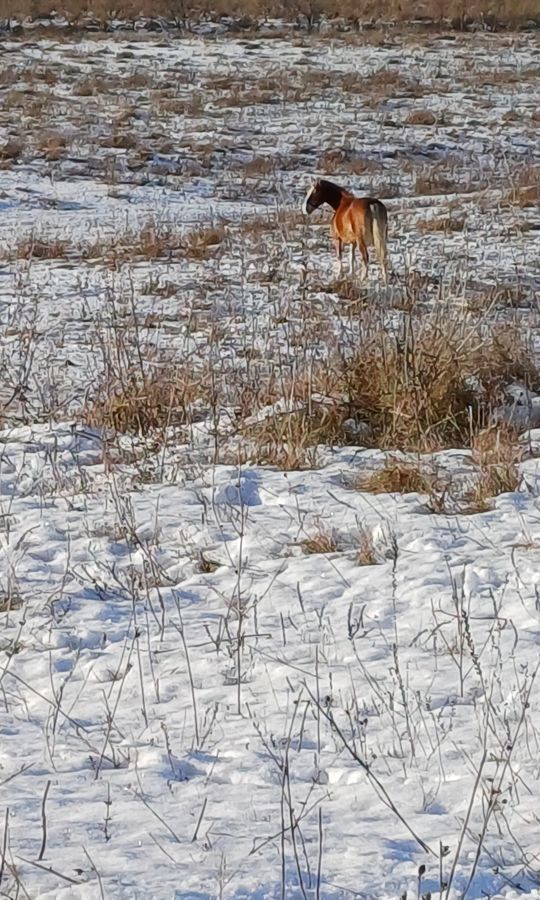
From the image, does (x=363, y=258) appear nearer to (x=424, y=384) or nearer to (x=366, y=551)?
(x=424, y=384)

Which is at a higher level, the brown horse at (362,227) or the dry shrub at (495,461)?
the brown horse at (362,227)

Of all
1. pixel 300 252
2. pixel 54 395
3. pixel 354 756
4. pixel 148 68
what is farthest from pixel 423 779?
pixel 148 68

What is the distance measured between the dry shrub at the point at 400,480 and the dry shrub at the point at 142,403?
1.30 meters

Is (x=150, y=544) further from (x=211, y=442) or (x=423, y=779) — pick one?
(x=423, y=779)

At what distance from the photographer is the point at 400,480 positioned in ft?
16.1

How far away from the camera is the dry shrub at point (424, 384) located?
18.7 ft

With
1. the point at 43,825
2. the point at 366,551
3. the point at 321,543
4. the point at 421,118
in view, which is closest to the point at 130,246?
the point at 321,543

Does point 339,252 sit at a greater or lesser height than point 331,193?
lesser

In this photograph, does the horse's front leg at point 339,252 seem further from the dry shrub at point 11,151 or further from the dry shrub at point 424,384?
the dry shrub at point 11,151

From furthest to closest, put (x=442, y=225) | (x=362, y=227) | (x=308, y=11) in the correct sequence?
1. (x=308, y=11)
2. (x=442, y=225)
3. (x=362, y=227)

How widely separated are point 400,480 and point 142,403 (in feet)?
5.65

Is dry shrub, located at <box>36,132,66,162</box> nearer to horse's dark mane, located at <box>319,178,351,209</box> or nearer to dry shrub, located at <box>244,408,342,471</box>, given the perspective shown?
horse's dark mane, located at <box>319,178,351,209</box>

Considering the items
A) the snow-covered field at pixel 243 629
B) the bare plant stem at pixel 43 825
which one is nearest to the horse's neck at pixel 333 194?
the snow-covered field at pixel 243 629

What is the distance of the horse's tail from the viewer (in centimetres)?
992
